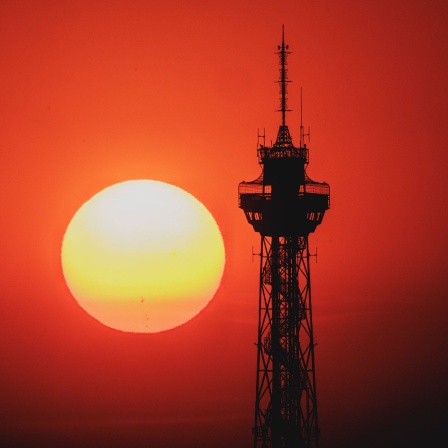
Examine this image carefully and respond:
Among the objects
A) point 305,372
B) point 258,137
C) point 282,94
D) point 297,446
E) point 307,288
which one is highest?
point 282,94

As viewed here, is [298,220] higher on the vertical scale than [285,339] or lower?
Result: higher

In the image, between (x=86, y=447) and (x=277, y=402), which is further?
(x=86, y=447)

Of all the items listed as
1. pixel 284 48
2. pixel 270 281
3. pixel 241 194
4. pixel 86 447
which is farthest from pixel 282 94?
pixel 86 447

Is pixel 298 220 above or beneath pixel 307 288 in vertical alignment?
above

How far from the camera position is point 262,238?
184ft

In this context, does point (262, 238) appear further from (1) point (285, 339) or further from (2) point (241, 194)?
(1) point (285, 339)

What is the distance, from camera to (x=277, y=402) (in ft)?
187

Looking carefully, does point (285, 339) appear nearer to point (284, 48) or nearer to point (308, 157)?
point (308, 157)

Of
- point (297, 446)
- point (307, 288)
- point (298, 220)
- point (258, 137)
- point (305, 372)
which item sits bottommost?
point (297, 446)

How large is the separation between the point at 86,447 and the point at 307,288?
45714mm

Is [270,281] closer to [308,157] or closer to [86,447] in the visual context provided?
[308,157]

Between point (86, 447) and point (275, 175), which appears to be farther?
point (86, 447)

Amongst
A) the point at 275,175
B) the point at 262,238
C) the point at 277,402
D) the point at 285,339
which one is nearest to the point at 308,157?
the point at 275,175

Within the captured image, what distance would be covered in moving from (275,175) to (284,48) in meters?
8.95
